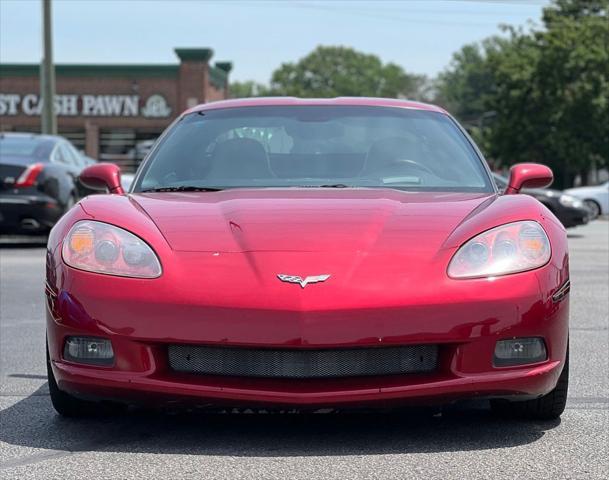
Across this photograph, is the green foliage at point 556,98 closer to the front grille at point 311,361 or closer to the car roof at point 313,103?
the car roof at point 313,103

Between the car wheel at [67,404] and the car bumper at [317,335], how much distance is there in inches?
14.3

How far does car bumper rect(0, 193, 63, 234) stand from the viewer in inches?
576

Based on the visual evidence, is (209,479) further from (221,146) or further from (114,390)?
(221,146)

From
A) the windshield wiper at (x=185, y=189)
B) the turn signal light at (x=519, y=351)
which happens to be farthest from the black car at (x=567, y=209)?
the turn signal light at (x=519, y=351)

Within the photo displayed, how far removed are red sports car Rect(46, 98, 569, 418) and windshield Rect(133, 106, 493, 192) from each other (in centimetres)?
54

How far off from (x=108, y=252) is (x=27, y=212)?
34.9ft

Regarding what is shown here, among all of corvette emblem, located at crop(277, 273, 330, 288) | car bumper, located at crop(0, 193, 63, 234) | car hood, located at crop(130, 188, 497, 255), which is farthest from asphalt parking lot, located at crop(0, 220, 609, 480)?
car bumper, located at crop(0, 193, 63, 234)

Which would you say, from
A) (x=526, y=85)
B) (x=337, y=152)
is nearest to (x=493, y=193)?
(x=337, y=152)

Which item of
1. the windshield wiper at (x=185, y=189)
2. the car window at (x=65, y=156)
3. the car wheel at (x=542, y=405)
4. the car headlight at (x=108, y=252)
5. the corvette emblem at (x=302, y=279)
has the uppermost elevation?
the corvette emblem at (x=302, y=279)

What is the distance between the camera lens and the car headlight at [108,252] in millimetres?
4258

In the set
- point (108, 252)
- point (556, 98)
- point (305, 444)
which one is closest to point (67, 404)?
point (108, 252)

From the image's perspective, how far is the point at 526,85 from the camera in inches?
2055

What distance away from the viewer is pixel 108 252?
4.36 m

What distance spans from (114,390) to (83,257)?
509mm
